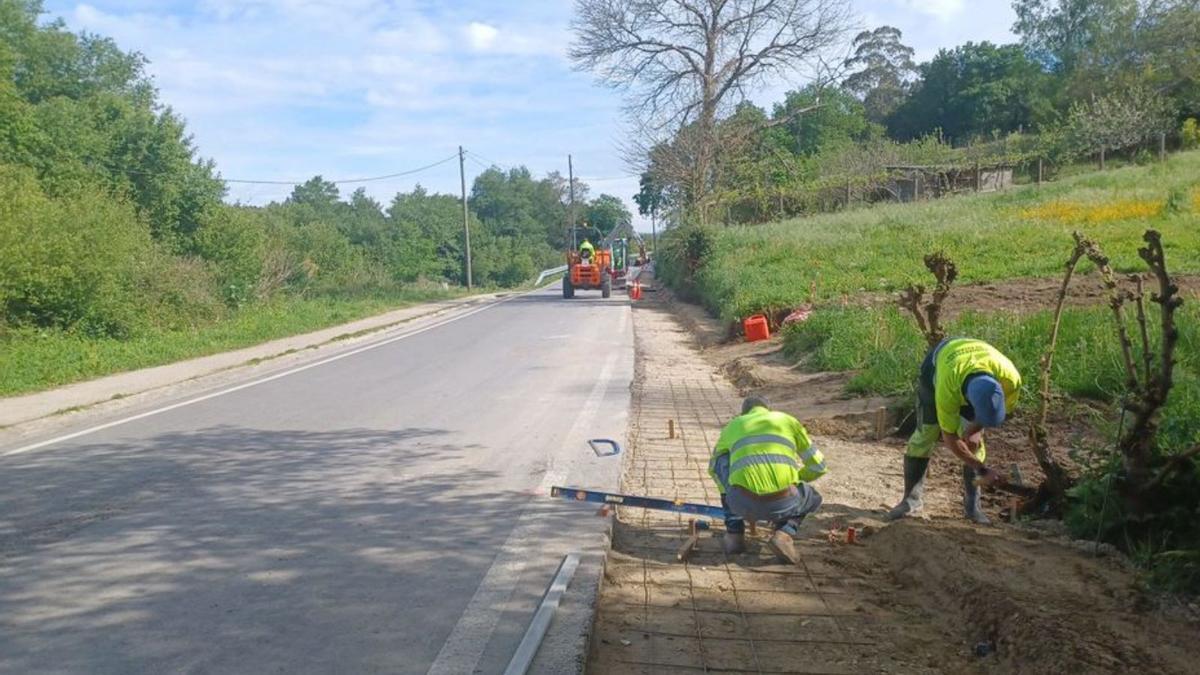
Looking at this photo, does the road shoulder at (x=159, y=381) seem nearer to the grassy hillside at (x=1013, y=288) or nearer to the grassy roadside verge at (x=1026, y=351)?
the grassy hillside at (x=1013, y=288)

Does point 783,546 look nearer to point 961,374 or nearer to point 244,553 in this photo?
point 961,374

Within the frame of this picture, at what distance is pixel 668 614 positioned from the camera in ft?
15.8

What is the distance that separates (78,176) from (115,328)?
42.3 ft

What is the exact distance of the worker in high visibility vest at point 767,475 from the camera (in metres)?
5.46

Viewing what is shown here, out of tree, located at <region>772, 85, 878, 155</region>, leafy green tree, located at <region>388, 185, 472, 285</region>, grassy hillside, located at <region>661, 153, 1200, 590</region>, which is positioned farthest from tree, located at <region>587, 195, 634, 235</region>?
grassy hillside, located at <region>661, 153, 1200, 590</region>

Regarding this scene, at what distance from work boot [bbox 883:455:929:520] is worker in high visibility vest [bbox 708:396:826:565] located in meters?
0.97

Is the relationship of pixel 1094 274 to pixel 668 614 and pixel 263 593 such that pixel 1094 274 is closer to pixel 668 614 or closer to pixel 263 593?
pixel 668 614

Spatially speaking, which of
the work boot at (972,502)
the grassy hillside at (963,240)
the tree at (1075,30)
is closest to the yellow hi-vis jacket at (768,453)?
the work boot at (972,502)

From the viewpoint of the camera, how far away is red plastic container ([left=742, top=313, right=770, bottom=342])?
17.9 m

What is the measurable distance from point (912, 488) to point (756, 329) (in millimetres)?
11632

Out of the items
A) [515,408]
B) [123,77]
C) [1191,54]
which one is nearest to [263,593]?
[515,408]

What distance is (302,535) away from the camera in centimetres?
605

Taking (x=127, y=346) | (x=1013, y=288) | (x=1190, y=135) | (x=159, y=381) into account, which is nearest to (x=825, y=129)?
(x=1190, y=135)

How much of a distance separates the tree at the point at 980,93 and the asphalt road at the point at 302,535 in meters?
61.7
